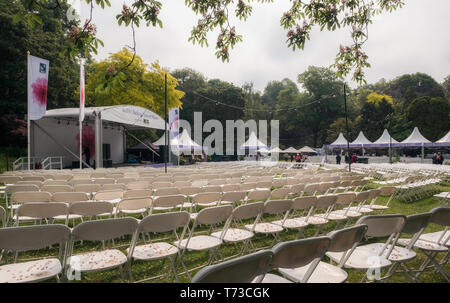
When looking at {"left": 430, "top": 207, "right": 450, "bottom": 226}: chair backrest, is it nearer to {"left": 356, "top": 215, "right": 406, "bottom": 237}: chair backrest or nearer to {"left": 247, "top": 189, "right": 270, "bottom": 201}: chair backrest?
{"left": 356, "top": 215, "right": 406, "bottom": 237}: chair backrest

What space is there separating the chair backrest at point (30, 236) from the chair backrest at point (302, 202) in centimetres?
236

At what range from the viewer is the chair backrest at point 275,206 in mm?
2975

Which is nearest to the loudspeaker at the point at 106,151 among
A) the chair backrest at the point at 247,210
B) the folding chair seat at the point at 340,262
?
the chair backrest at the point at 247,210

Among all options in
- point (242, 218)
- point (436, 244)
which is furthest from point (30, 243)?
point (436, 244)

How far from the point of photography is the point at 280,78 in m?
66.5

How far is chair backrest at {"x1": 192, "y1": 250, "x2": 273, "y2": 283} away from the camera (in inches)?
45.0

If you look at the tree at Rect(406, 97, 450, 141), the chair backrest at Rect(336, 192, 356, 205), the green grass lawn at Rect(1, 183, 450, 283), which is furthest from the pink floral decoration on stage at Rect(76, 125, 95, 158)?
the tree at Rect(406, 97, 450, 141)

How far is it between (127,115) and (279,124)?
38.0 meters

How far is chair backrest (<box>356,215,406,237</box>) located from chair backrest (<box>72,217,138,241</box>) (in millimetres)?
1790

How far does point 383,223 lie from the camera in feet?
6.81

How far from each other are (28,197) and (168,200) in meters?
1.78

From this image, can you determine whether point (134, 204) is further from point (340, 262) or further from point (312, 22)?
point (312, 22)

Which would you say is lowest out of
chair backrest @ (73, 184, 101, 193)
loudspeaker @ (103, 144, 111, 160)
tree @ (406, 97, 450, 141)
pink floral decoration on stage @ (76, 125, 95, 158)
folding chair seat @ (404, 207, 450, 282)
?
folding chair seat @ (404, 207, 450, 282)
